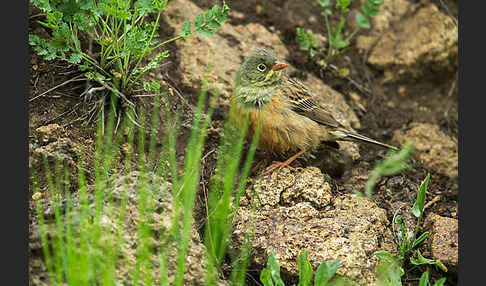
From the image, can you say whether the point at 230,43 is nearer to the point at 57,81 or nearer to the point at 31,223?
the point at 57,81

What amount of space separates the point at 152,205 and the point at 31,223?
2.97 ft

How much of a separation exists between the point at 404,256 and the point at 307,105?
6.09ft

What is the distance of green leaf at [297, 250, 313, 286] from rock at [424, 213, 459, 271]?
1.27m

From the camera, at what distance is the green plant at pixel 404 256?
4387mm

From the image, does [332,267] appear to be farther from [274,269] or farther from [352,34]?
[352,34]

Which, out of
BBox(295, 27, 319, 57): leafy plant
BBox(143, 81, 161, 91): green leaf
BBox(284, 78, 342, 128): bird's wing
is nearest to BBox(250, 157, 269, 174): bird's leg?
BBox(284, 78, 342, 128): bird's wing

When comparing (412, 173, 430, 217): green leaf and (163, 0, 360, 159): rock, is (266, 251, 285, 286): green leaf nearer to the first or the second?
(412, 173, 430, 217): green leaf

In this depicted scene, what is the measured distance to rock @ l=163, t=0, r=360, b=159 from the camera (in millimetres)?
6051

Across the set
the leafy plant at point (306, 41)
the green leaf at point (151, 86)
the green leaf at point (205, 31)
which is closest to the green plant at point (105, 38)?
the green leaf at point (205, 31)

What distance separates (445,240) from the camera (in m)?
4.86

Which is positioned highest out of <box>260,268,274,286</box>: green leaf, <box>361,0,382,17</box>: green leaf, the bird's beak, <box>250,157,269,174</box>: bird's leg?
<box>361,0,382,17</box>: green leaf

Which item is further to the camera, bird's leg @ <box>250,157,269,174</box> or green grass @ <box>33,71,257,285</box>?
bird's leg @ <box>250,157,269,174</box>

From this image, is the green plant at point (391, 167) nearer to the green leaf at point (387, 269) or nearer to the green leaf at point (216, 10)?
the green leaf at point (387, 269)

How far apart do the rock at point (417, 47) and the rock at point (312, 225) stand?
2.39 metres
